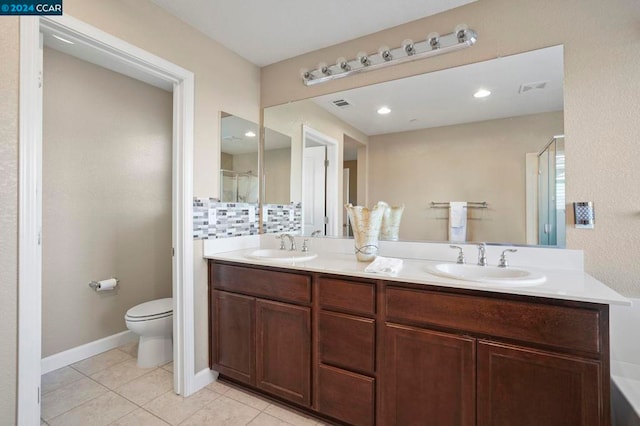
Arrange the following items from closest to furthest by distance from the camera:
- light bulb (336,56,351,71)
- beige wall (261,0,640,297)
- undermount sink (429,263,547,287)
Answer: undermount sink (429,263,547,287) → beige wall (261,0,640,297) → light bulb (336,56,351,71)

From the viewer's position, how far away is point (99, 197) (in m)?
2.55

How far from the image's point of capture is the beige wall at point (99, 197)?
228 cm

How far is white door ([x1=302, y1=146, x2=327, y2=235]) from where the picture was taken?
7.79 feet

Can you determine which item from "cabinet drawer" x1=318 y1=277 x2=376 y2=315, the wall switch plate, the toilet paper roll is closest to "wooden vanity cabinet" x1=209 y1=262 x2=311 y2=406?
"cabinet drawer" x1=318 y1=277 x2=376 y2=315

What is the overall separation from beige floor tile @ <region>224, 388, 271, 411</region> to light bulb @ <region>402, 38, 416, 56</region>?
7.86 ft

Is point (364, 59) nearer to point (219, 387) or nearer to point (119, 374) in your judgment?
point (219, 387)

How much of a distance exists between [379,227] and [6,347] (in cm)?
193

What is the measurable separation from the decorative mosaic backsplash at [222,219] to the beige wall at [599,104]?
199cm

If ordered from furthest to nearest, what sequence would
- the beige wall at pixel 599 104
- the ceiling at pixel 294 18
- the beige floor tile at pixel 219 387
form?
the beige floor tile at pixel 219 387 → the ceiling at pixel 294 18 → the beige wall at pixel 599 104

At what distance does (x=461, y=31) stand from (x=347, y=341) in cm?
188

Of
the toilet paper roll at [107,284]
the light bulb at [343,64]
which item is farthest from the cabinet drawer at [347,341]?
the toilet paper roll at [107,284]

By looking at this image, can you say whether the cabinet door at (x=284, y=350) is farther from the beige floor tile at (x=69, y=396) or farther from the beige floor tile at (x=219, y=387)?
the beige floor tile at (x=69, y=396)

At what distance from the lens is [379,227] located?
194 cm

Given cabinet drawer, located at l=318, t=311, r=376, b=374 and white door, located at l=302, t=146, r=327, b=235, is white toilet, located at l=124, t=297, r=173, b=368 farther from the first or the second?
cabinet drawer, located at l=318, t=311, r=376, b=374
